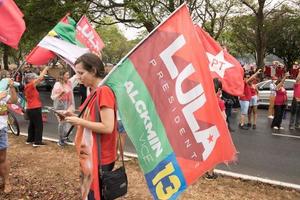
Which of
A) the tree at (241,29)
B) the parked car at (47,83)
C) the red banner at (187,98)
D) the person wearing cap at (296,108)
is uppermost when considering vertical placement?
the red banner at (187,98)

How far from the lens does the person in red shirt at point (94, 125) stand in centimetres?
327

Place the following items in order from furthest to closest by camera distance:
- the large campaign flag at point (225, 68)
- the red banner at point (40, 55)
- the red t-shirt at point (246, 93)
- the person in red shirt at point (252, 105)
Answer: the person in red shirt at point (252, 105)
the red t-shirt at point (246, 93)
the red banner at point (40, 55)
the large campaign flag at point (225, 68)

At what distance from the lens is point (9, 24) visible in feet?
16.5

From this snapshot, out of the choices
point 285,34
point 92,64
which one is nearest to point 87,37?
point 92,64

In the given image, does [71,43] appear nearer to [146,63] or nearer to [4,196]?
[4,196]

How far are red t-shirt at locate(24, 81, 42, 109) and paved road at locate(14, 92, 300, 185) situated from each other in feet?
4.75

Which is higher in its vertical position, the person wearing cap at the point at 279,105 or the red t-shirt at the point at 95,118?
the red t-shirt at the point at 95,118

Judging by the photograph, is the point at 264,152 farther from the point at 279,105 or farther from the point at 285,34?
the point at 285,34

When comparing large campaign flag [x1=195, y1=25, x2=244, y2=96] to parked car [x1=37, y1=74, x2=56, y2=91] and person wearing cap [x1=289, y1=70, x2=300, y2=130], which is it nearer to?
person wearing cap [x1=289, y1=70, x2=300, y2=130]

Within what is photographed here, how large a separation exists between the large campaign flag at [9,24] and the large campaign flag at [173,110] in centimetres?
234

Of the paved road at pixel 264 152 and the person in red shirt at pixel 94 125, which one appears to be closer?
the person in red shirt at pixel 94 125

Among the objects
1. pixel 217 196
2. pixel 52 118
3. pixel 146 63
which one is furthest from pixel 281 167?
pixel 52 118

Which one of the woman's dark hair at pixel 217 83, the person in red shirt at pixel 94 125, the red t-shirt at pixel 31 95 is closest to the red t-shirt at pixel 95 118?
the person in red shirt at pixel 94 125

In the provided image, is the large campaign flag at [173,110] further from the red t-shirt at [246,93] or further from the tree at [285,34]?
the tree at [285,34]
